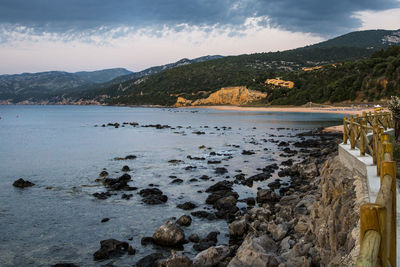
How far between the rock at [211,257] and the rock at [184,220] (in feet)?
11.3

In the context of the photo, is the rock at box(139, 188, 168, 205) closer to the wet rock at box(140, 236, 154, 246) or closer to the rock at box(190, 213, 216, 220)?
the rock at box(190, 213, 216, 220)

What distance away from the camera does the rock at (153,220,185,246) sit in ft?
36.9

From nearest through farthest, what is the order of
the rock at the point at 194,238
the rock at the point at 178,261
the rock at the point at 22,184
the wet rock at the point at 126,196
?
1. the rock at the point at 178,261
2. the rock at the point at 194,238
3. the wet rock at the point at 126,196
4. the rock at the point at 22,184

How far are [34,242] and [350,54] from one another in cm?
17380

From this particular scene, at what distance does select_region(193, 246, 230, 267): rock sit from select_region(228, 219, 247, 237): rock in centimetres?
199

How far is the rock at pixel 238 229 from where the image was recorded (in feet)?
38.1

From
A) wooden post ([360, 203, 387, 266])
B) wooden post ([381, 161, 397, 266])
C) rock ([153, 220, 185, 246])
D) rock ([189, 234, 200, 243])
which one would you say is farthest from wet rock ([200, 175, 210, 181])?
wooden post ([360, 203, 387, 266])

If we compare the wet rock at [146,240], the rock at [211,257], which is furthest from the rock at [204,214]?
the rock at [211,257]

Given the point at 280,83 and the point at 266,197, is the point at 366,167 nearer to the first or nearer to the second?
the point at 266,197

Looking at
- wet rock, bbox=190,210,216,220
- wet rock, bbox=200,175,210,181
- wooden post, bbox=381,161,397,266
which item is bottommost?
wet rock, bbox=190,210,216,220

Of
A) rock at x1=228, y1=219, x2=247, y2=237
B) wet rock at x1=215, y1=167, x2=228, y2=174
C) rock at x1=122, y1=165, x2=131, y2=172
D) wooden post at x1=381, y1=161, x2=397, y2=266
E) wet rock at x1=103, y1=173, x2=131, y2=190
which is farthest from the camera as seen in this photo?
rock at x1=122, y1=165, x2=131, y2=172

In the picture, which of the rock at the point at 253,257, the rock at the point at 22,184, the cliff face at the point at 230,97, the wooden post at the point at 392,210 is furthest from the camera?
the cliff face at the point at 230,97

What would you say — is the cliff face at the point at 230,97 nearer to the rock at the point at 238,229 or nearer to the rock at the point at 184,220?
the rock at the point at 184,220

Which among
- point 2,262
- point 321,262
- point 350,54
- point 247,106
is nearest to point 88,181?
point 2,262
